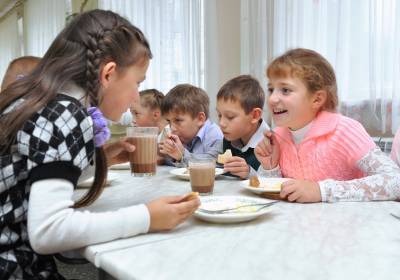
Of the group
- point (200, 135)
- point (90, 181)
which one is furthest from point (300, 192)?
point (200, 135)

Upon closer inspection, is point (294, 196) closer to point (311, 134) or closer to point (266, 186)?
point (266, 186)

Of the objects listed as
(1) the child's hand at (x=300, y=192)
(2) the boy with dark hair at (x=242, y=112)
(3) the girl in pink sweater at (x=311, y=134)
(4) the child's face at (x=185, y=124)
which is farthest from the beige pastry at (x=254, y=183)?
(4) the child's face at (x=185, y=124)

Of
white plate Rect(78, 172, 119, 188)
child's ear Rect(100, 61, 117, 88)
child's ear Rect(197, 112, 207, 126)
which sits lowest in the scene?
white plate Rect(78, 172, 119, 188)

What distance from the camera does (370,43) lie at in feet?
7.18

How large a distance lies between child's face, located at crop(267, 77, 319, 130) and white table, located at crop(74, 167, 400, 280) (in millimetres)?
494

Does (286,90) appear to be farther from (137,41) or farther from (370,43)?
(370,43)

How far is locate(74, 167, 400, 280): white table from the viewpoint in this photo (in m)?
0.66

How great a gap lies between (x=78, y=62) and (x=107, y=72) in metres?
0.07

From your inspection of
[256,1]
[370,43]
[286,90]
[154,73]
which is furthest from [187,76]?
[286,90]

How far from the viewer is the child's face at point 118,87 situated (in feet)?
3.33

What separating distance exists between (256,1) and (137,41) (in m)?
2.08

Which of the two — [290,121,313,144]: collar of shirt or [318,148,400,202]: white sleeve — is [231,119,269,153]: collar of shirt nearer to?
[290,121,313,144]: collar of shirt

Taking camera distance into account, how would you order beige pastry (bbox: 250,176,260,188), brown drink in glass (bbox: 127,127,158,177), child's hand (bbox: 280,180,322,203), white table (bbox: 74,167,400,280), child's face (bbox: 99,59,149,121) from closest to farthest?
1. white table (bbox: 74,167,400,280)
2. child's face (bbox: 99,59,149,121)
3. child's hand (bbox: 280,180,322,203)
4. beige pastry (bbox: 250,176,260,188)
5. brown drink in glass (bbox: 127,127,158,177)

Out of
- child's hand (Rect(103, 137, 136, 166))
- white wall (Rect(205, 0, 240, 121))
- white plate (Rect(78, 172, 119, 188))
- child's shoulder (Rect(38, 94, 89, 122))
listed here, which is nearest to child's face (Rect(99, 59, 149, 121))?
child's shoulder (Rect(38, 94, 89, 122))
